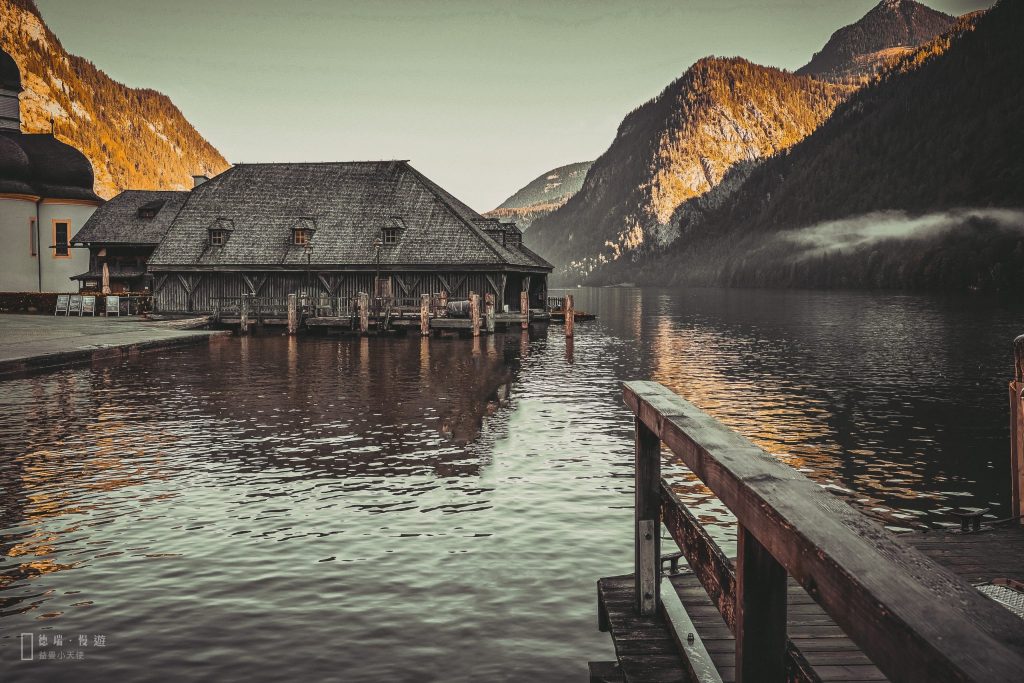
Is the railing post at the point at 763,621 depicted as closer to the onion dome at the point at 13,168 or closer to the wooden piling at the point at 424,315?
the wooden piling at the point at 424,315

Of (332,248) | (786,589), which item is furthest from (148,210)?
(786,589)

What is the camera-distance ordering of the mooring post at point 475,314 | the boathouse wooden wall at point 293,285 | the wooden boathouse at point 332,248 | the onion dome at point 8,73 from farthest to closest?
the onion dome at point 8,73
the boathouse wooden wall at point 293,285
the wooden boathouse at point 332,248
the mooring post at point 475,314

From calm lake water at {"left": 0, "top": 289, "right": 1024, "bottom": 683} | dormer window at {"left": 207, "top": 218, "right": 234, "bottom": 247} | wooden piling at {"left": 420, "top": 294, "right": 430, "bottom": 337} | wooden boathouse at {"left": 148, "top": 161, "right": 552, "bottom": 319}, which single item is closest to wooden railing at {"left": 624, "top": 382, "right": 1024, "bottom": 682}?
calm lake water at {"left": 0, "top": 289, "right": 1024, "bottom": 683}

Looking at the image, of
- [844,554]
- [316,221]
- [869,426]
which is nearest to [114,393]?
[869,426]

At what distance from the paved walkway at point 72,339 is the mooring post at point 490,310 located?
13586 mm

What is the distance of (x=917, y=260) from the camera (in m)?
154

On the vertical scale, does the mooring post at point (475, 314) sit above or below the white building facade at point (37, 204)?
below

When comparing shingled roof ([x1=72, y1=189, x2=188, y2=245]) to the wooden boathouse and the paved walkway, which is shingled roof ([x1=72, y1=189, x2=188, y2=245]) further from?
the paved walkway

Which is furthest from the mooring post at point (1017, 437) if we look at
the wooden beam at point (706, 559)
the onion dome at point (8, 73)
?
the onion dome at point (8, 73)

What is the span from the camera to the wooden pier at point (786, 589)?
7.74 feet

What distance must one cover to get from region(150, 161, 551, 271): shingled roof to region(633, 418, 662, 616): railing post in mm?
39947

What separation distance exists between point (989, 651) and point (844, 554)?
627 mm

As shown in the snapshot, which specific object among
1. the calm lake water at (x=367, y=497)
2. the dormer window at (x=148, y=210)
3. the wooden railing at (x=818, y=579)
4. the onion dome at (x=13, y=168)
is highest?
the onion dome at (x=13, y=168)

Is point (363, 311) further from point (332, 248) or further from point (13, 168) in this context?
point (13, 168)
